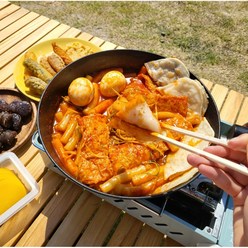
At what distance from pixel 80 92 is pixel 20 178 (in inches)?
26.8

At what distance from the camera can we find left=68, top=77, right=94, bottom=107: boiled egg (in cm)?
181

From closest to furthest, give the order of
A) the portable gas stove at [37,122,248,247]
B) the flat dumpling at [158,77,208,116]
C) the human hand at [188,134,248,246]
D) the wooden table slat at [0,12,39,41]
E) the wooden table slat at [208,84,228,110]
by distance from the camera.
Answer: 1. the human hand at [188,134,248,246]
2. the portable gas stove at [37,122,248,247]
3. the flat dumpling at [158,77,208,116]
4. the wooden table slat at [208,84,228,110]
5. the wooden table slat at [0,12,39,41]

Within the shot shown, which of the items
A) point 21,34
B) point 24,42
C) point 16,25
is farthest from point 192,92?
point 16,25

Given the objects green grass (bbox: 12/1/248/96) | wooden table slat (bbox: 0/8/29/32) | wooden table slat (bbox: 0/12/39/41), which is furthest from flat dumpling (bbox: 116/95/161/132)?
green grass (bbox: 12/1/248/96)

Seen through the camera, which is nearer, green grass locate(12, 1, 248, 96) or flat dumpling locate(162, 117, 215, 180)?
flat dumpling locate(162, 117, 215, 180)

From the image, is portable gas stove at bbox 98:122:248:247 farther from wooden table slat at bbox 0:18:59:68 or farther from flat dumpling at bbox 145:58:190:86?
wooden table slat at bbox 0:18:59:68

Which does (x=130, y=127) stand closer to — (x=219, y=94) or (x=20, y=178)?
(x=20, y=178)

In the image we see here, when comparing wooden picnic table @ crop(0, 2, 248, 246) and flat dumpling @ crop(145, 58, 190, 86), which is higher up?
flat dumpling @ crop(145, 58, 190, 86)

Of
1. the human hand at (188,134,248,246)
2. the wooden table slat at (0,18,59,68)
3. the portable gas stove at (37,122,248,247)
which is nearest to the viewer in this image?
the human hand at (188,134,248,246)

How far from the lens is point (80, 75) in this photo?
6.57ft

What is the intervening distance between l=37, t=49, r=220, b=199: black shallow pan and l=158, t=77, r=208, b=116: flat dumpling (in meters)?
0.04

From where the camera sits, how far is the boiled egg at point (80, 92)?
181 cm

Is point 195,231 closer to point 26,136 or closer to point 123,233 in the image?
point 123,233

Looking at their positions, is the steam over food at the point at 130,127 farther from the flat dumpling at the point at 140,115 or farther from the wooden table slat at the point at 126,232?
the wooden table slat at the point at 126,232
